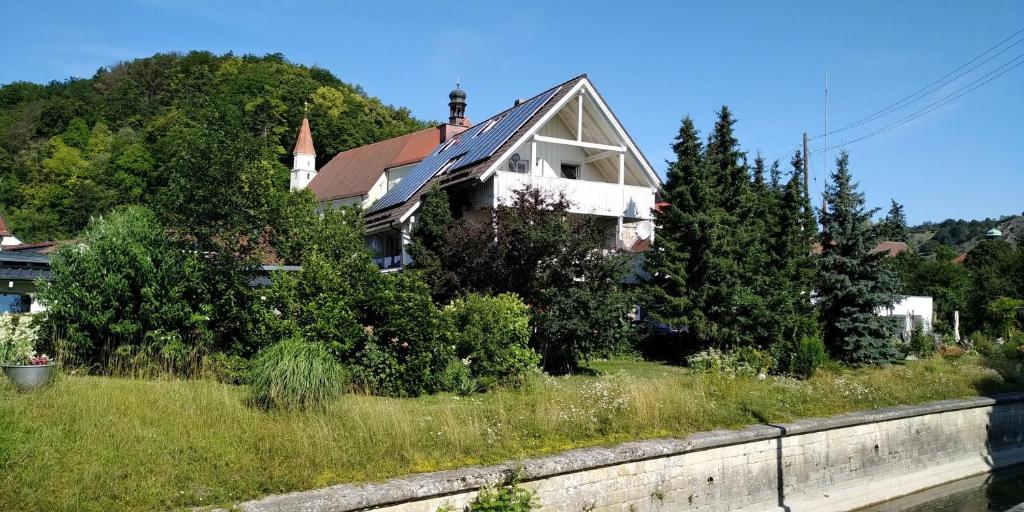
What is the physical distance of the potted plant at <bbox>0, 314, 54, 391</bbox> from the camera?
26.3ft

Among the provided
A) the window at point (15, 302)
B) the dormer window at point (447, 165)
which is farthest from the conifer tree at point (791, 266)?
the window at point (15, 302)

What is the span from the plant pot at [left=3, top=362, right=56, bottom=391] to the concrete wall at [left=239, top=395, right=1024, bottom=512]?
12.6 feet

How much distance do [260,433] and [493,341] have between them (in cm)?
615

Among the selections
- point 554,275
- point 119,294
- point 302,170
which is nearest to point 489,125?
point 554,275

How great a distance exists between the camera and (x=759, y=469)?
10578 mm

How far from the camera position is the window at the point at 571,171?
26.9 meters

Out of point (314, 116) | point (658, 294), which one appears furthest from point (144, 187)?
point (658, 294)

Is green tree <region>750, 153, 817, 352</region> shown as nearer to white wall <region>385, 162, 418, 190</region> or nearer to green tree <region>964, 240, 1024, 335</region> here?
green tree <region>964, 240, 1024, 335</region>

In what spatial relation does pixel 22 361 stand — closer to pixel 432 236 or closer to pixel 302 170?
pixel 432 236

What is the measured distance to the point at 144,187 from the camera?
59.5 m

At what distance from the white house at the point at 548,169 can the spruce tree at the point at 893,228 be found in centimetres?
738

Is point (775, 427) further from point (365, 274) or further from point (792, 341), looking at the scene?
point (792, 341)

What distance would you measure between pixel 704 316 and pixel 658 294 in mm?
1417

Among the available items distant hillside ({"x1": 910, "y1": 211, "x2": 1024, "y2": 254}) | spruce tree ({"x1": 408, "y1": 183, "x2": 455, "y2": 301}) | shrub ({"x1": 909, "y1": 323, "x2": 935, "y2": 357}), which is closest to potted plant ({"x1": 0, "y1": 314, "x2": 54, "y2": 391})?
spruce tree ({"x1": 408, "y1": 183, "x2": 455, "y2": 301})
